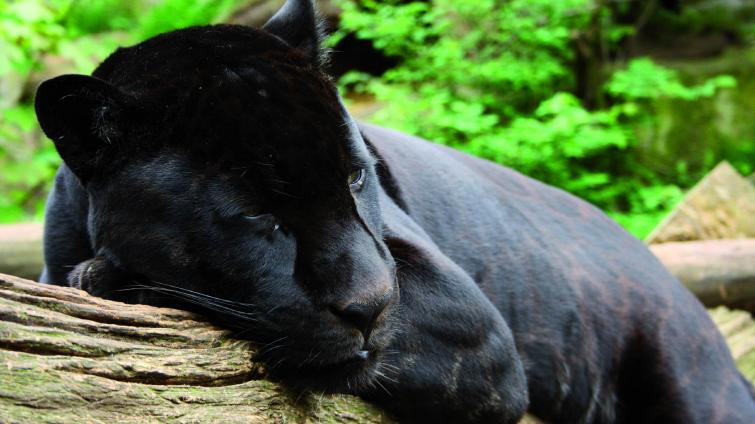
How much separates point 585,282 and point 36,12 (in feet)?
15.8

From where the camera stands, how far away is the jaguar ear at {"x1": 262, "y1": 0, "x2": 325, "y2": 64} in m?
2.36

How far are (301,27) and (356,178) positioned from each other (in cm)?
56

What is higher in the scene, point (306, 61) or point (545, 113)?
point (306, 61)

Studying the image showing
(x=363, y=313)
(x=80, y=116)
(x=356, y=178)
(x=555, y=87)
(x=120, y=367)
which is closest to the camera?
(x=120, y=367)

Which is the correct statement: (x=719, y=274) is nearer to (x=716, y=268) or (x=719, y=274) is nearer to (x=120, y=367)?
(x=716, y=268)

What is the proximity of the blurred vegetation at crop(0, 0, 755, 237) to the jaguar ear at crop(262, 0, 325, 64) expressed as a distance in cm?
428

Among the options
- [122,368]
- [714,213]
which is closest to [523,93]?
[714,213]

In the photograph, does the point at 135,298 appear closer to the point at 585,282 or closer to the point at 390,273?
the point at 390,273

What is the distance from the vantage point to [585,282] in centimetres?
341

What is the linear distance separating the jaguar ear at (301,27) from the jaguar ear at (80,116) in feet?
1.94

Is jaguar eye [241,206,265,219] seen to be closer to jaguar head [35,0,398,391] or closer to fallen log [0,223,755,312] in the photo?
jaguar head [35,0,398,391]

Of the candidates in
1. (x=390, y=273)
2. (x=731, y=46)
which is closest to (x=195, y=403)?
(x=390, y=273)

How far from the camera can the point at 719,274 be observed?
4.60 m

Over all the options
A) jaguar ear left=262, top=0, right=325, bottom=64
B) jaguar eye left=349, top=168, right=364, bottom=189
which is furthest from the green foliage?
jaguar eye left=349, top=168, right=364, bottom=189
